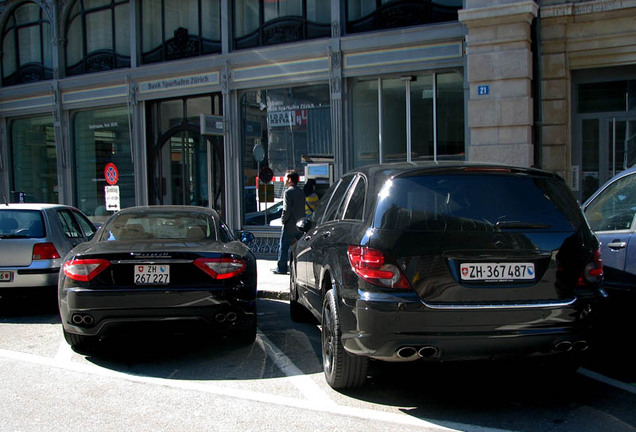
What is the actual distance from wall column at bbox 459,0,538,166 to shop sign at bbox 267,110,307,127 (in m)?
4.28

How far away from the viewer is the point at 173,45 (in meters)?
16.5

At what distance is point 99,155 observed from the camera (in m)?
18.4

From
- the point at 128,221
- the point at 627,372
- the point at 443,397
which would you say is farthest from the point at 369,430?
the point at 128,221

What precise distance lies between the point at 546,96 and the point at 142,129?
1018 cm

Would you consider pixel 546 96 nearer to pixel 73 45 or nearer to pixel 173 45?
pixel 173 45

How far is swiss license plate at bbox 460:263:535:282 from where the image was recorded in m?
4.34

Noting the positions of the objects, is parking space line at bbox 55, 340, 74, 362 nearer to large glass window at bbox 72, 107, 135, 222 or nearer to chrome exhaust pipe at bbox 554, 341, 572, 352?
chrome exhaust pipe at bbox 554, 341, 572, 352

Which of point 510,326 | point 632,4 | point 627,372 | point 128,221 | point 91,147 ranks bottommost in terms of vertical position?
point 627,372

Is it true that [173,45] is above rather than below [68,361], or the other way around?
above

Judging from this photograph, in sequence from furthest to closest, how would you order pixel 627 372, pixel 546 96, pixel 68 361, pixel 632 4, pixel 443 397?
pixel 546 96 < pixel 632 4 < pixel 68 361 < pixel 627 372 < pixel 443 397

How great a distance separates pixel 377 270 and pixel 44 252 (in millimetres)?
5319

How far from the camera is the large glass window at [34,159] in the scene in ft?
64.8

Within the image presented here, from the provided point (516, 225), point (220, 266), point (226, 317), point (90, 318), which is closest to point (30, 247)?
point (90, 318)

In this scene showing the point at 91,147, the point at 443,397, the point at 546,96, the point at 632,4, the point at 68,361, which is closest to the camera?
the point at 443,397
